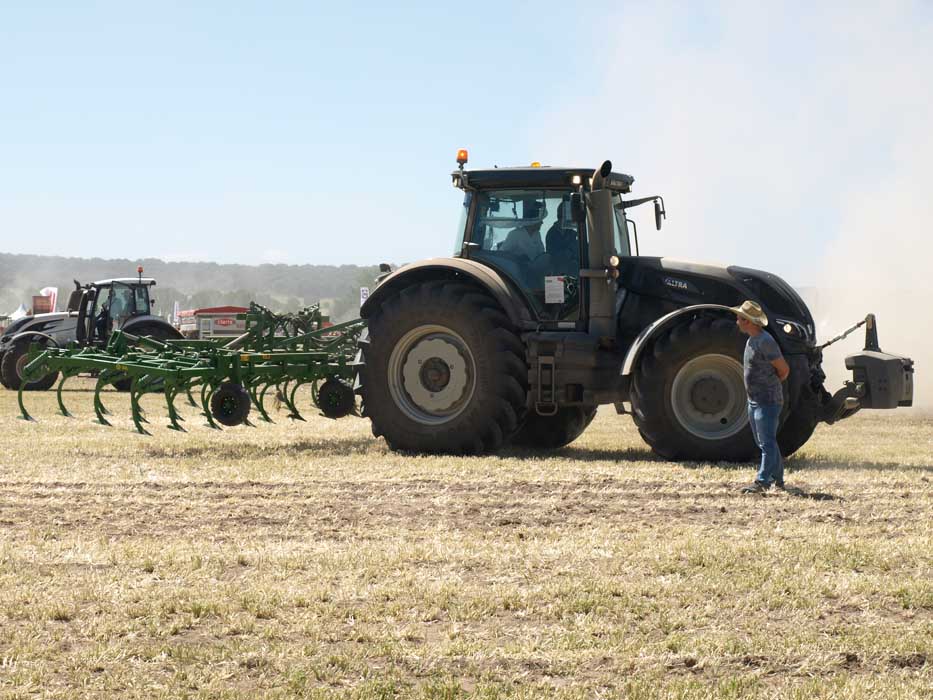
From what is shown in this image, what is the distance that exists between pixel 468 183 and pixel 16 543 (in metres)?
5.88

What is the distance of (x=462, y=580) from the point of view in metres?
6.35

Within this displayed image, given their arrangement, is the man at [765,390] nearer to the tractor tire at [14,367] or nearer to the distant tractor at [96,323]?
the distant tractor at [96,323]

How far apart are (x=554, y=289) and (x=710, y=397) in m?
1.75

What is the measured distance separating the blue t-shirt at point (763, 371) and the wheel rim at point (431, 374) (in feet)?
9.90

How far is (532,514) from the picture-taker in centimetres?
837

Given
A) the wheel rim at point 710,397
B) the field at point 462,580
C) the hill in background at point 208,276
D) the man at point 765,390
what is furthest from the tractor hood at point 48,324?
the hill in background at point 208,276

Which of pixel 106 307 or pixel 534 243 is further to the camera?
pixel 106 307

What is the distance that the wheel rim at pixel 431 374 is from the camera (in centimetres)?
1168

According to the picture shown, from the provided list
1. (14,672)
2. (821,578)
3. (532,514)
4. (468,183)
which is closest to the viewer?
(14,672)

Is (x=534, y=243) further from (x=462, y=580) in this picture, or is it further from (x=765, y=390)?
(x=462, y=580)

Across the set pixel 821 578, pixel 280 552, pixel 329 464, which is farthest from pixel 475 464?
pixel 821 578

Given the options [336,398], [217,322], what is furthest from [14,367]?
[217,322]

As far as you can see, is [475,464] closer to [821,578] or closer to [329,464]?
[329,464]

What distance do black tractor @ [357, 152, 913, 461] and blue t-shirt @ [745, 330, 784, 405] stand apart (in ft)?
4.09
